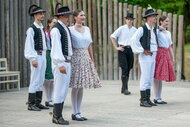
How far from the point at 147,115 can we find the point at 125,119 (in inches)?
24.2

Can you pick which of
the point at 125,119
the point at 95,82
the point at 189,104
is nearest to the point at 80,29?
the point at 95,82

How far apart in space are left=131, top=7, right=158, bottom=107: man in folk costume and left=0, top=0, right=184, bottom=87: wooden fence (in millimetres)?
4793

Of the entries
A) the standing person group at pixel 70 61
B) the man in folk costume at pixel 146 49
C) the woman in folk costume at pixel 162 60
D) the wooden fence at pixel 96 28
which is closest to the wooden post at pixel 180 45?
the wooden fence at pixel 96 28

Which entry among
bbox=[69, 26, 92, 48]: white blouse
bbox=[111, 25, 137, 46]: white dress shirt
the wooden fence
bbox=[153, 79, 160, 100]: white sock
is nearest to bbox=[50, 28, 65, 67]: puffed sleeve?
bbox=[69, 26, 92, 48]: white blouse

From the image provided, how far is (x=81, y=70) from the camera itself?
917cm

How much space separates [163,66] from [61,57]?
11.1 ft

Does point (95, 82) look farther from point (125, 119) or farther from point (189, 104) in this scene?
point (189, 104)

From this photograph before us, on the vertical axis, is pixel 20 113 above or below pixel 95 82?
below

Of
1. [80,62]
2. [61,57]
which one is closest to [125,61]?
[80,62]

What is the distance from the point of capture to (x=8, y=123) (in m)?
9.10

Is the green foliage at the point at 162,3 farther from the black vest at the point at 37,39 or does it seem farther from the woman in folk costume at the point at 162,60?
the black vest at the point at 37,39

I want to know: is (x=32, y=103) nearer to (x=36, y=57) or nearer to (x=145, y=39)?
(x=36, y=57)

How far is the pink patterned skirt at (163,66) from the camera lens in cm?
1141

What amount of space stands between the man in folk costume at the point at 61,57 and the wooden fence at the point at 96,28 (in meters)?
5.90
